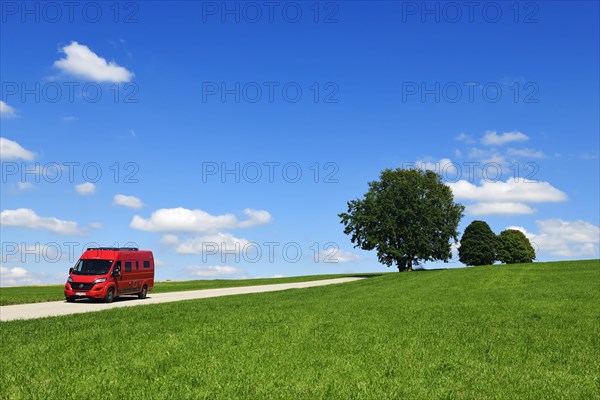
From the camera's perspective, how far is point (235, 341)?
13.2 meters

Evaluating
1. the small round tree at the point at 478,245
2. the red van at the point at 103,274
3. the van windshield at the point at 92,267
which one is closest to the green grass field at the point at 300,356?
the red van at the point at 103,274

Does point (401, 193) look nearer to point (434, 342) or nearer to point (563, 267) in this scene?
point (563, 267)

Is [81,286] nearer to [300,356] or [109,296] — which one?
[109,296]

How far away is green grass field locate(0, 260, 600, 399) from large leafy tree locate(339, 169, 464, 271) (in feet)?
183

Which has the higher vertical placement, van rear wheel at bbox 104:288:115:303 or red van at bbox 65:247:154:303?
red van at bbox 65:247:154:303

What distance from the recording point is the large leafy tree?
75.2m

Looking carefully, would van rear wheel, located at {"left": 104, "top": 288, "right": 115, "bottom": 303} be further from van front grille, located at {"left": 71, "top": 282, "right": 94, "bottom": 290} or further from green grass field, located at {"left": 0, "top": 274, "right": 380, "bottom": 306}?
green grass field, located at {"left": 0, "top": 274, "right": 380, "bottom": 306}

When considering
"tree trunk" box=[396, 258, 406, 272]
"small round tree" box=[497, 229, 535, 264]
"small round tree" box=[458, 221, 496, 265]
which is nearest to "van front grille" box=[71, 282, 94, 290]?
"tree trunk" box=[396, 258, 406, 272]

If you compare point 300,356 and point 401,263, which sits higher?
point 401,263

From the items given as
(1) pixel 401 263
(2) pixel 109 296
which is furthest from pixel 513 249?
(2) pixel 109 296

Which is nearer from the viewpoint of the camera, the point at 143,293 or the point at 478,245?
the point at 143,293

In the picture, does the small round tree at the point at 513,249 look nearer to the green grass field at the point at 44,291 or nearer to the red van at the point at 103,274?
the green grass field at the point at 44,291

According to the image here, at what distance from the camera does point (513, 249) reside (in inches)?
3888

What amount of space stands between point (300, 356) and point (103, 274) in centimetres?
2262
